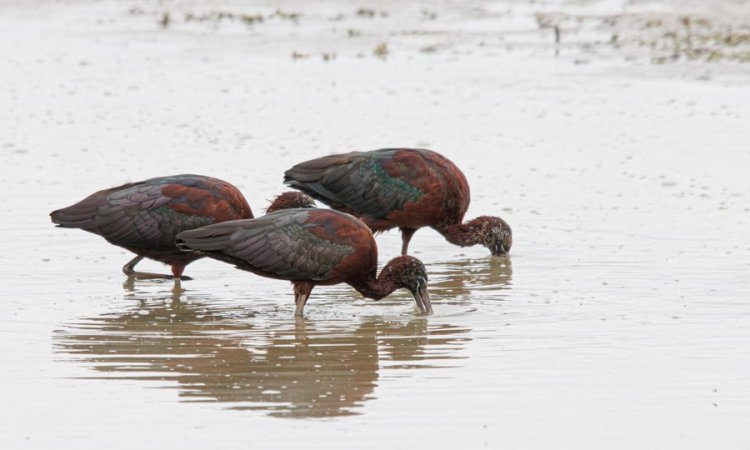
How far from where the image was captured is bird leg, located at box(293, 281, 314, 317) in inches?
409

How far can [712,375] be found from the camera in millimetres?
8523

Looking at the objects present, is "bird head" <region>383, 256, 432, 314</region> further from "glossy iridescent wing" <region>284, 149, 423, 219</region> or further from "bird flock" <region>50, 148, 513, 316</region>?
"glossy iridescent wing" <region>284, 149, 423, 219</region>

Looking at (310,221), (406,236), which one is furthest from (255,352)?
(406,236)

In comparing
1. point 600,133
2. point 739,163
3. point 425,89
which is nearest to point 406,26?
point 425,89

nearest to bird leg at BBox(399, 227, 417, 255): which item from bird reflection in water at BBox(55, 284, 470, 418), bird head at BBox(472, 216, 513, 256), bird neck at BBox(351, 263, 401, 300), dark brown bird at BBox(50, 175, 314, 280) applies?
bird head at BBox(472, 216, 513, 256)

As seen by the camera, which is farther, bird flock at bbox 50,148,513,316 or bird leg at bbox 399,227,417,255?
bird leg at bbox 399,227,417,255

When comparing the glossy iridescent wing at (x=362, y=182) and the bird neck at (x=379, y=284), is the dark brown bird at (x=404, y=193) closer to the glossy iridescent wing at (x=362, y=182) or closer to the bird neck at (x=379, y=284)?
the glossy iridescent wing at (x=362, y=182)

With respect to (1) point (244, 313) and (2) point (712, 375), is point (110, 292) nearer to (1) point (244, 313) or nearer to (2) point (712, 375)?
(1) point (244, 313)

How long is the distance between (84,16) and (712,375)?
892 inches

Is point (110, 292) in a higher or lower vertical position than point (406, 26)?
lower

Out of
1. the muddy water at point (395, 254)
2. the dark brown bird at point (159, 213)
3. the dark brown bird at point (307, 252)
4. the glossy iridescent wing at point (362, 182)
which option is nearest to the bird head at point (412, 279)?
the dark brown bird at point (307, 252)

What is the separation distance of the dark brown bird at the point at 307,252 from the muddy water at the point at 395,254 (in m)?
0.26

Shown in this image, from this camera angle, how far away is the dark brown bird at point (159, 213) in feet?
37.1

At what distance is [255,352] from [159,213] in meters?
2.36
